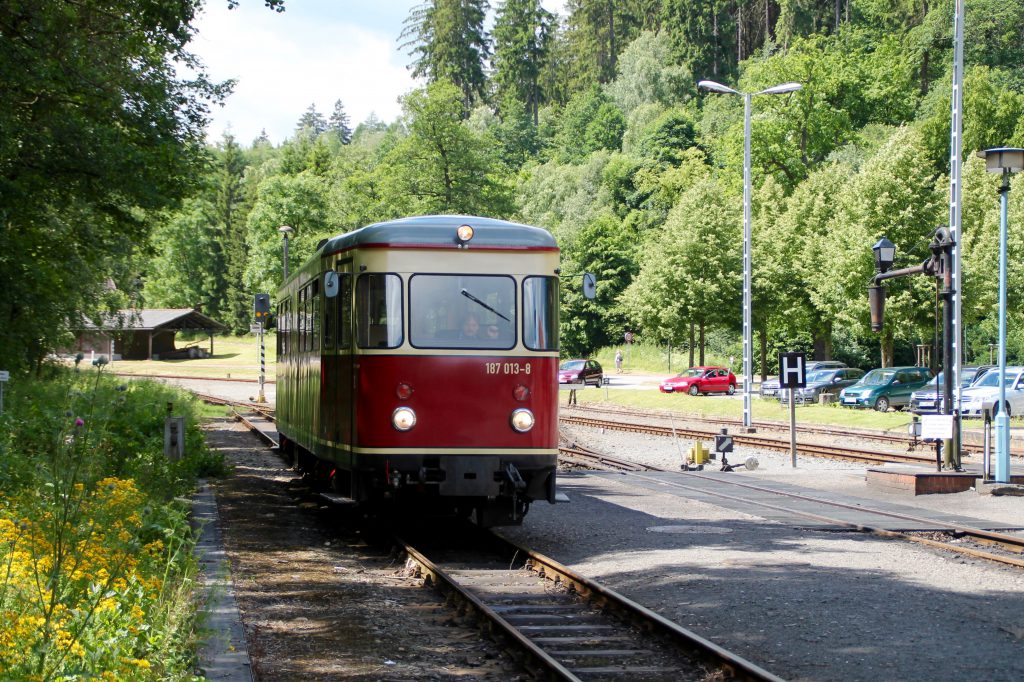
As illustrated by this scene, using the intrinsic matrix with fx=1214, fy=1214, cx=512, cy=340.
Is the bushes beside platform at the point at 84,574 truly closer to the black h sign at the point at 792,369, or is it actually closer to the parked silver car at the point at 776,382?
the black h sign at the point at 792,369

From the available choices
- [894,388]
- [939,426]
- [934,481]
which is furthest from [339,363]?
[894,388]

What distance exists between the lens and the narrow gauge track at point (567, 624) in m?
7.78

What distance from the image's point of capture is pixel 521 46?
143125 millimetres

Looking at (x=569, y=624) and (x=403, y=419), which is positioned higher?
(x=403, y=419)

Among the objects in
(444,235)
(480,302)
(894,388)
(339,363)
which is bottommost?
(894,388)

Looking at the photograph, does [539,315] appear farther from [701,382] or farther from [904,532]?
[701,382]

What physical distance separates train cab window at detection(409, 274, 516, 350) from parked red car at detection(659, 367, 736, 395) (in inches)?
1615

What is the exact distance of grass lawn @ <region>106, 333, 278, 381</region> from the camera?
77.5 m

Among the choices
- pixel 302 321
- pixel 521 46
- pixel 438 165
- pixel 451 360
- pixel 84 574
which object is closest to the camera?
pixel 84 574

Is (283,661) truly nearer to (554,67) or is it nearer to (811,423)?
(811,423)

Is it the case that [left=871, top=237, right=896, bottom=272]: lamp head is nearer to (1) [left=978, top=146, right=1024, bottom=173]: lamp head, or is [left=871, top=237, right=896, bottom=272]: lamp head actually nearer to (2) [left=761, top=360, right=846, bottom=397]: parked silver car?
(1) [left=978, top=146, right=1024, bottom=173]: lamp head

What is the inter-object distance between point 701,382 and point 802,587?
42691mm

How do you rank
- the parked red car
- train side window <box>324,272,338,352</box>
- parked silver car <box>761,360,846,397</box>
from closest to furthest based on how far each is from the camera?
train side window <box>324,272,338,352</box>, parked silver car <box>761,360,846,397</box>, the parked red car

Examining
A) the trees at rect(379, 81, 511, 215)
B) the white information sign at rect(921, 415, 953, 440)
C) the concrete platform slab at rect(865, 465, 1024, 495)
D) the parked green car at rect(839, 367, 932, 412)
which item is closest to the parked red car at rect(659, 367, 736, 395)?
the parked green car at rect(839, 367, 932, 412)
